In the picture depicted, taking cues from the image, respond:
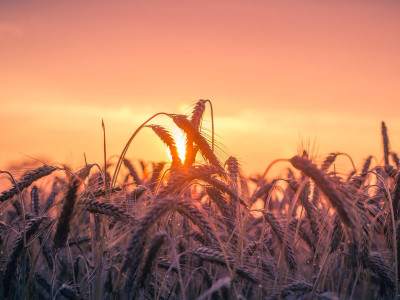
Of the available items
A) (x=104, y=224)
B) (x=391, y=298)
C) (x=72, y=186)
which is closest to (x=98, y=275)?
(x=104, y=224)

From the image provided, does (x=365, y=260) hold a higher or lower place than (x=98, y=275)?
higher

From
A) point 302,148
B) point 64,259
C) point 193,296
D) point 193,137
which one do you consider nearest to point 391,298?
point 302,148

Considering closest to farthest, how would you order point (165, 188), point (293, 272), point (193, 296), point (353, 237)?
point (353, 237), point (165, 188), point (293, 272), point (193, 296)

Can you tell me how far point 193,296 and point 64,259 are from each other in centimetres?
186

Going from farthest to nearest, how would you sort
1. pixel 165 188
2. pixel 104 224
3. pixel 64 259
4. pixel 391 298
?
1. pixel 64 259
2. pixel 391 298
3. pixel 104 224
4. pixel 165 188

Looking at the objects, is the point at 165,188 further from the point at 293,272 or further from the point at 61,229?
the point at 293,272

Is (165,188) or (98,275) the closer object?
(165,188)

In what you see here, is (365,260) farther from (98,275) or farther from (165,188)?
(98,275)

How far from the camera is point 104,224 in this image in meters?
3.05

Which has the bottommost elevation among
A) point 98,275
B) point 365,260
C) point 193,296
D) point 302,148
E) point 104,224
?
point 193,296

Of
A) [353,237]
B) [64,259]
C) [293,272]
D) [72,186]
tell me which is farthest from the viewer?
[64,259]

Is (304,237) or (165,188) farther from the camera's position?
(304,237)

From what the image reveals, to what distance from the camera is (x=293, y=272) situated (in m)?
3.28

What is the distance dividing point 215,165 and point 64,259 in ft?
9.37
